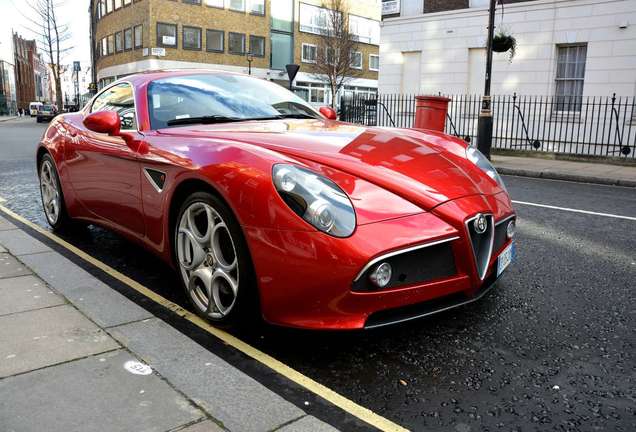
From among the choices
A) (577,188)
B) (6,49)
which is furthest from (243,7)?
(6,49)

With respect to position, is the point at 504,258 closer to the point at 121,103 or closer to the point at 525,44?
the point at 121,103

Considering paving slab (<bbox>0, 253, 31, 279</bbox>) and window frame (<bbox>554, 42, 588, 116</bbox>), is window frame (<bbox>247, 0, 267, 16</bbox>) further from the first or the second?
paving slab (<bbox>0, 253, 31, 279</bbox>)

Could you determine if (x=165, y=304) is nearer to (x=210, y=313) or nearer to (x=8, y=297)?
(x=210, y=313)

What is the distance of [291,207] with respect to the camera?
8.38ft

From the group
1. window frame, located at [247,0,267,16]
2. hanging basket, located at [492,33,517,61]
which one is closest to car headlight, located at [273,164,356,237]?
hanging basket, located at [492,33,517,61]

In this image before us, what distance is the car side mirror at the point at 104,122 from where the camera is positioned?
374cm

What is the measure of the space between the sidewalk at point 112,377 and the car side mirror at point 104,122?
1.12 meters

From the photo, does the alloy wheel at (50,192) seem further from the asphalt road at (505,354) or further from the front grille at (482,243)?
the front grille at (482,243)

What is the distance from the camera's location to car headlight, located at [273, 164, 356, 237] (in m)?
2.49

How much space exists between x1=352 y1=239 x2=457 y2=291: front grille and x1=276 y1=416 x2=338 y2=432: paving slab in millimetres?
602

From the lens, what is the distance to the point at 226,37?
43.9m

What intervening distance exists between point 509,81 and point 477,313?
17.7m

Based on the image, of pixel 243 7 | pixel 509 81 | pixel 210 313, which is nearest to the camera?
pixel 210 313

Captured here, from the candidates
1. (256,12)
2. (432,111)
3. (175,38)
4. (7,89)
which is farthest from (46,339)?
(7,89)
